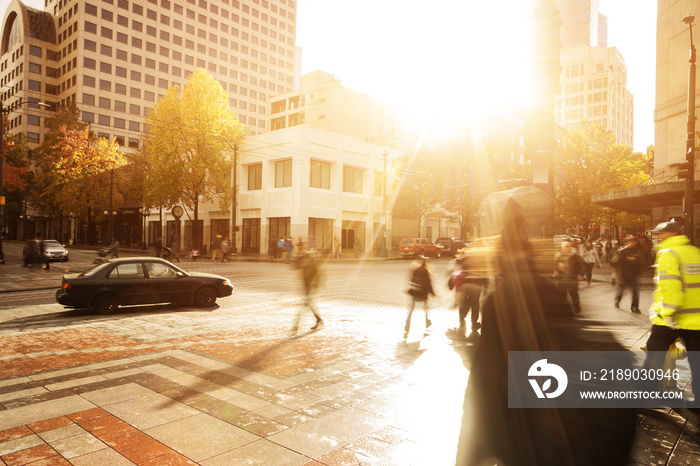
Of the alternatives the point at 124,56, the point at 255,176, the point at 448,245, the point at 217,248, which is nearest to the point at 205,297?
the point at 217,248

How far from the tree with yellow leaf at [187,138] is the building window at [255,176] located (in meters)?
3.63

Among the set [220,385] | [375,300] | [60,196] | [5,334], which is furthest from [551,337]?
[60,196]

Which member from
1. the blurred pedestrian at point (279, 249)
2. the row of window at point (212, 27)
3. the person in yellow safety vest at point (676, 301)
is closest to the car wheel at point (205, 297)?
the person in yellow safety vest at point (676, 301)

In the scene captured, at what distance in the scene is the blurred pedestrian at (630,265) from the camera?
10.9 meters

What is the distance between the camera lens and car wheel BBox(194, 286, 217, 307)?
12398 millimetres

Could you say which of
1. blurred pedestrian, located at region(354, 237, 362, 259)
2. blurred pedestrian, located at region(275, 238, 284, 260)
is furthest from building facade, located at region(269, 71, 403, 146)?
blurred pedestrian, located at region(275, 238, 284, 260)

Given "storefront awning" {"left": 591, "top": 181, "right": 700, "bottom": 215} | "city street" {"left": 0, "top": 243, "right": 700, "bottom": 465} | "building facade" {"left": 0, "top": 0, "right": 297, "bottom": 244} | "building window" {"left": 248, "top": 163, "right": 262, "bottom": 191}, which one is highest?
"building facade" {"left": 0, "top": 0, "right": 297, "bottom": 244}

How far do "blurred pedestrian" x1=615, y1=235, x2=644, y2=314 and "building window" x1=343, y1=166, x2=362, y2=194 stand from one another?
3027 centimetres

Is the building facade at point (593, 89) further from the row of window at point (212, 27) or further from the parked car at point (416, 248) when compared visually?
the parked car at point (416, 248)

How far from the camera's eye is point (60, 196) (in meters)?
44.5

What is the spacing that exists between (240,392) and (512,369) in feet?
12.1

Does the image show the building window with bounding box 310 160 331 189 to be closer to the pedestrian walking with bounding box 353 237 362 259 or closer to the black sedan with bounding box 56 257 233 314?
the pedestrian walking with bounding box 353 237 362 259

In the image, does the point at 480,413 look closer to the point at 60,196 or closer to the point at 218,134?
the point at 218,134

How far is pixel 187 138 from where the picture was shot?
114ft
